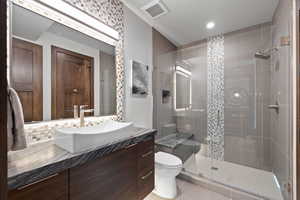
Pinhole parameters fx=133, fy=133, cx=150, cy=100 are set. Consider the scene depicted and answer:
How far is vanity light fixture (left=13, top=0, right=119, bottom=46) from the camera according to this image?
3.69ft

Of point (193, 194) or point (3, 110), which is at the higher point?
point (3, 110)

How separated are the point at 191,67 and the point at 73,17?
224 cm

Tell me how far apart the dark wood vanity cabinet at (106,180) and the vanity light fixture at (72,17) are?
1310 millimetres

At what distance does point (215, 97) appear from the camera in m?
2.58

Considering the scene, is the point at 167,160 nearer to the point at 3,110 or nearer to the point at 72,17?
the point at 3,110

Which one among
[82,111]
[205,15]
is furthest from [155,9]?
[82,111]

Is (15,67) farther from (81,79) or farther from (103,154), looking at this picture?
(103,154)

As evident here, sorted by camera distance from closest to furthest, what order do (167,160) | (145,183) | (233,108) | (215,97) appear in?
1. (145,183)
2. (167,160)
3. (233,108)
4. (215,97)

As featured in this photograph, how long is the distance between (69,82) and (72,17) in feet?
2.13

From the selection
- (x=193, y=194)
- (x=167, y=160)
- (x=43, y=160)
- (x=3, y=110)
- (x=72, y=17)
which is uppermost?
(x=72, y=17)

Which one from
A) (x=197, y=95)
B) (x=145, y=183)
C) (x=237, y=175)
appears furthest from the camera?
(x=197, y=95)

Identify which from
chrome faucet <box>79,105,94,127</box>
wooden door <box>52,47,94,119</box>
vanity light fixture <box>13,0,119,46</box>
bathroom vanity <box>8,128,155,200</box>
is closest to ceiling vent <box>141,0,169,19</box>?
vanity light fixture <box>13,0,119,46</box>

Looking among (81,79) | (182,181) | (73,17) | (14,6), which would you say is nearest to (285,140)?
(182,181)

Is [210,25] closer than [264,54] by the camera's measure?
No
